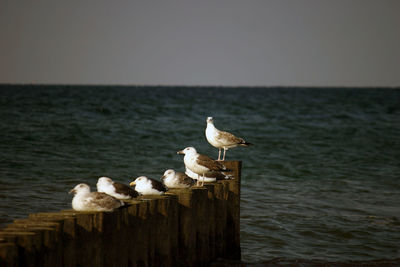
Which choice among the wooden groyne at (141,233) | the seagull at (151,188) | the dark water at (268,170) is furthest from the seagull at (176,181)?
the dark water at (268,170)

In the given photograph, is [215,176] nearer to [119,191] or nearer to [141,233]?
[119,191]

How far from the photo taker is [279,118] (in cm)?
4622

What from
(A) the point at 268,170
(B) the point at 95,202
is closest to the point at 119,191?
(B) the point at 95,202

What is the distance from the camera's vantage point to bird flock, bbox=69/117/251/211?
680cm

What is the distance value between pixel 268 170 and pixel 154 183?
1231cm

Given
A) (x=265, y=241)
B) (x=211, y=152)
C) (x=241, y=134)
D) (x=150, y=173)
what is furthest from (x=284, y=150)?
(x=265, y=241)

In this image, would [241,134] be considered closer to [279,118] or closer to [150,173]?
[279,118]

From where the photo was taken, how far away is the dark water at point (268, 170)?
11.4 meters

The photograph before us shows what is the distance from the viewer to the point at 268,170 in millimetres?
20156

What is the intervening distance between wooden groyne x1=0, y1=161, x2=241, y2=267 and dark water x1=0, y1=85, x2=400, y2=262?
3.76ft

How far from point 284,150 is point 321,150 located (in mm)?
1694

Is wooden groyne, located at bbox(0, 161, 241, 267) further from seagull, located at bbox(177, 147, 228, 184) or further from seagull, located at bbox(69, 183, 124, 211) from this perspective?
seagull, located at bbox(177, 147, 228, 184)

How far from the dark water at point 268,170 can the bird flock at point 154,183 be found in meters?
1.64

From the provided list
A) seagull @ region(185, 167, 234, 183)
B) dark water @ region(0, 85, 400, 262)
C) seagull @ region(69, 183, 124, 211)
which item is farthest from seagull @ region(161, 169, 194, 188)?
seagull @ region(69, 183, 124, 211)
